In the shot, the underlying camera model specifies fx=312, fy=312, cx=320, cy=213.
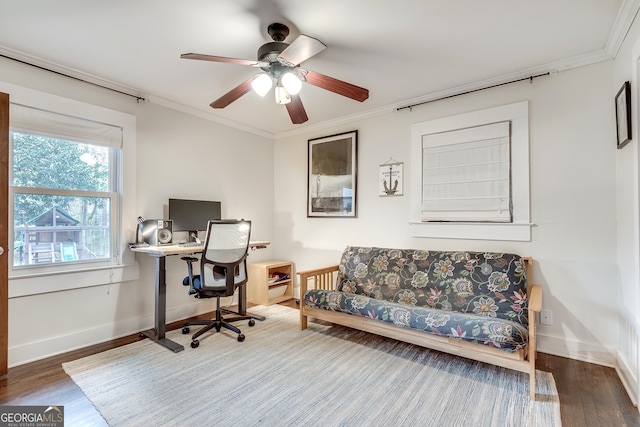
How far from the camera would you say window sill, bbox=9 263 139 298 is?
7.90 ft

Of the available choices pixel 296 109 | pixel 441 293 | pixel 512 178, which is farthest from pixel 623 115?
pixel 296 109

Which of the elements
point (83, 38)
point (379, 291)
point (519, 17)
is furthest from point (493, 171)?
point (83, 38)

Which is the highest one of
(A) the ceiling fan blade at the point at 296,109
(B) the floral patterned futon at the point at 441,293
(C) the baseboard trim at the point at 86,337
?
(A) the ceiling fan blade at the point at 296,109

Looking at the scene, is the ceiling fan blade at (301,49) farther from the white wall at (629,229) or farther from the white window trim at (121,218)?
the white window trim at (121,218)

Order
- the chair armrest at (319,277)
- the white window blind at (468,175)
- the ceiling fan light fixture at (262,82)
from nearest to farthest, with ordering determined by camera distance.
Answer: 1. the ceiling fan light fixture at (262,82)
2. the white window blind at (468,175)
3. the chair armrest at (319,277)

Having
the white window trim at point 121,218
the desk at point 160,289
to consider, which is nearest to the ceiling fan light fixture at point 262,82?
the desk at point 160,289

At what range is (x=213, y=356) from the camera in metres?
2.54

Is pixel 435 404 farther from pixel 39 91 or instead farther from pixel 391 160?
pixel 39 91

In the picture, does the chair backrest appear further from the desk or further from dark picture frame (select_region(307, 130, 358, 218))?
dark picture frame (select_region(307, 130, 358, 218))

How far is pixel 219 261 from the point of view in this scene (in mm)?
A: 2857

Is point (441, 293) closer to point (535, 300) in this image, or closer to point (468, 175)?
point (535, 300)

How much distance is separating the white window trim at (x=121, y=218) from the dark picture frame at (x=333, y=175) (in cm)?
206

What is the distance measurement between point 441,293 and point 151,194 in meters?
3.00

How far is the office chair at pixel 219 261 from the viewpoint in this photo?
9.23ft
